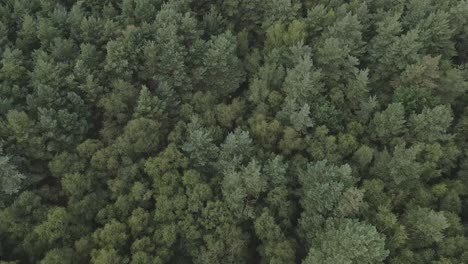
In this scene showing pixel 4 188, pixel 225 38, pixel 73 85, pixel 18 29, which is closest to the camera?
pixel 4 188

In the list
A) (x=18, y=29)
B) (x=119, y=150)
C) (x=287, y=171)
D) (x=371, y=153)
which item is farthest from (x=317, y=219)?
(x=18, y=29)

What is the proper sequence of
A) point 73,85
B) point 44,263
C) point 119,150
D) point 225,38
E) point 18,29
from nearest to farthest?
1. point 44,263
2. point 119,150
3. point 73,85
4. point 225,38
5. point 18,29

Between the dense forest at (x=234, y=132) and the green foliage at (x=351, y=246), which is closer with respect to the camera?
the green foliage at (x=351, y=246)

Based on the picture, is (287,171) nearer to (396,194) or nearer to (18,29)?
(396,194)

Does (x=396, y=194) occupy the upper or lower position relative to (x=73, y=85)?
lower

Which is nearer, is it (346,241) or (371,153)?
(346,241)

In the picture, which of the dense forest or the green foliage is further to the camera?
the dense forest

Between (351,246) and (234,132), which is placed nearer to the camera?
(351,246)

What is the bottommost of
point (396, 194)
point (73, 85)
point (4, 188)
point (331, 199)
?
point (396, 194)
